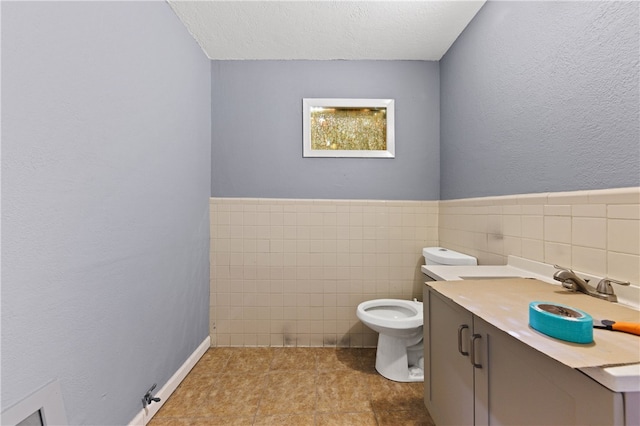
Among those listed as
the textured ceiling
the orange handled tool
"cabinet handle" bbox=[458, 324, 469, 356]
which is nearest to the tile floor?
"cabinet handle" bbox=[458, 324, 469, 356]

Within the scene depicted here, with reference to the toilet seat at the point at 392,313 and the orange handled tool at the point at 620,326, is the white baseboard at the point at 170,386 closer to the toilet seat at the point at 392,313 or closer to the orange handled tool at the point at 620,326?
the toilet seat at the point at 392,313

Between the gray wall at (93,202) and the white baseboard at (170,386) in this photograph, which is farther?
the white baseboard at (170,386)

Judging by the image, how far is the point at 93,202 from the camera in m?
1.06

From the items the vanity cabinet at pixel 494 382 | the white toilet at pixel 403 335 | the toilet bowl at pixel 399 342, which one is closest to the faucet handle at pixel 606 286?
the vanity cabinet at pixel 494 382

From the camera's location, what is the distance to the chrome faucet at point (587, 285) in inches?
34.9

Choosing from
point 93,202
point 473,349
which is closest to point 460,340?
point 473,349

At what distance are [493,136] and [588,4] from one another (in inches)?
26.3

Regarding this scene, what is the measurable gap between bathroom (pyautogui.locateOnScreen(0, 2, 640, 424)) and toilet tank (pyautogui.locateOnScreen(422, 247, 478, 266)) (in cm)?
8

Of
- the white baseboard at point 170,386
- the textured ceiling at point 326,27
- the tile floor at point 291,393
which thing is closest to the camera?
the white baseboard at point 170,386

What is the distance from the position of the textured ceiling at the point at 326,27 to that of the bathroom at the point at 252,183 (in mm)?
102

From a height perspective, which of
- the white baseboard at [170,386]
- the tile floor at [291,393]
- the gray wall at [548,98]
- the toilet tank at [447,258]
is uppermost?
the gray wall at [548,98]

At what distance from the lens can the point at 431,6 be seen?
167cm

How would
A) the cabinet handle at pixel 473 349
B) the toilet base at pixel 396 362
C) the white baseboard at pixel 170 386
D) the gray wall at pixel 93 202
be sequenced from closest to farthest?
the gray wall at pixel 93 202, the cabinet handle at pixel 473 349, the white baseboard at pixel 170 386, the toilet base at pixel 396 362

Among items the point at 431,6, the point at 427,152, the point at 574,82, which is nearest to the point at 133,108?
the point at 431,6
